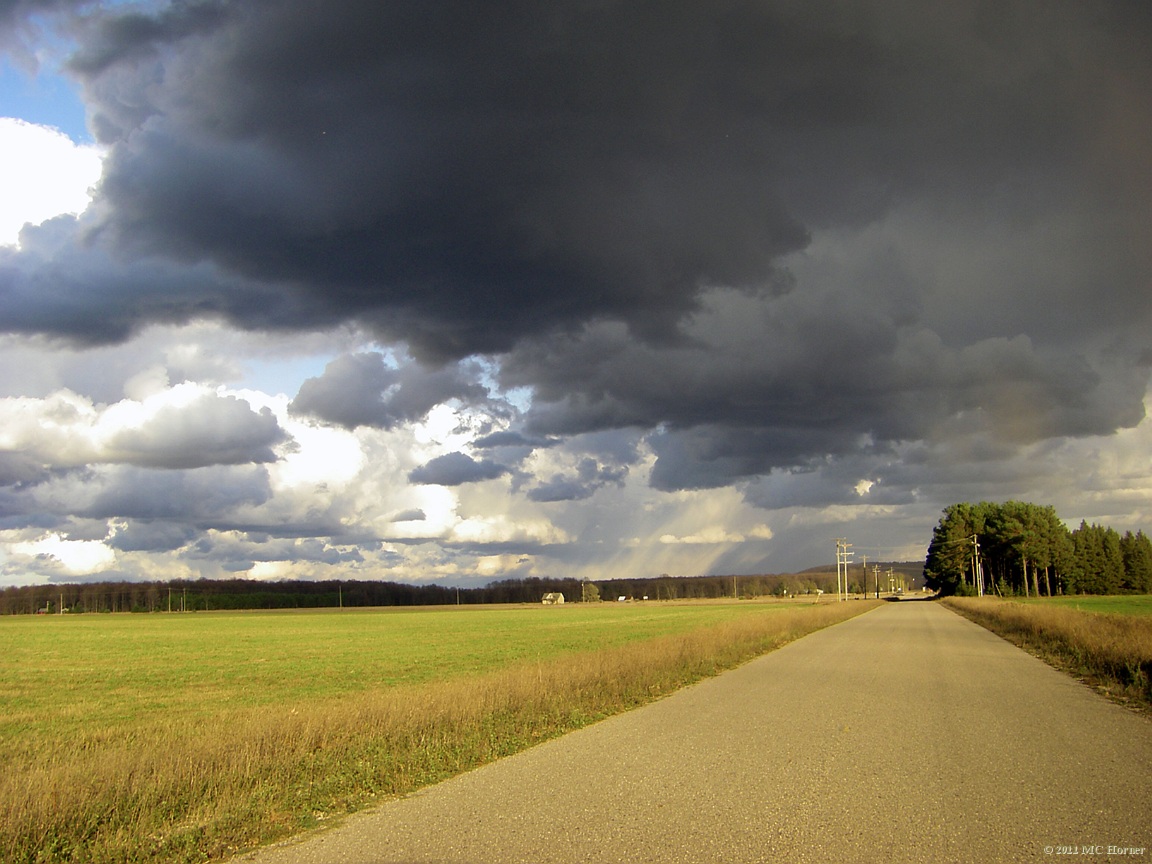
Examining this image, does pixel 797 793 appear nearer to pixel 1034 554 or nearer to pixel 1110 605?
pixel 1110 605

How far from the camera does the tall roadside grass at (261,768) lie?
7578mm

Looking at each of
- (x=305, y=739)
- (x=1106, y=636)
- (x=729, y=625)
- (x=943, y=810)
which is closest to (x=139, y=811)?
(x=305, y=739)

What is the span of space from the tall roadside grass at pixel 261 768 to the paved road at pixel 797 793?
75cm

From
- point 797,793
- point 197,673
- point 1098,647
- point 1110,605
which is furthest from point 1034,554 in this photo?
point 797,793

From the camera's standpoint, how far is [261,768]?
9.85 m

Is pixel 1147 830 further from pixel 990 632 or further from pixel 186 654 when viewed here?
pixel 186 654

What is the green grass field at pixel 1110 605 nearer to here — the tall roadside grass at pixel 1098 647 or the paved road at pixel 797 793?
the tall roadside grass at pixel 1098 647

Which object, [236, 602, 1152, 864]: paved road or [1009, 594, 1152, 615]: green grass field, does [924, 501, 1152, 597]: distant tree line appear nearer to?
[1009, 594, 1152, 615]: green grass field

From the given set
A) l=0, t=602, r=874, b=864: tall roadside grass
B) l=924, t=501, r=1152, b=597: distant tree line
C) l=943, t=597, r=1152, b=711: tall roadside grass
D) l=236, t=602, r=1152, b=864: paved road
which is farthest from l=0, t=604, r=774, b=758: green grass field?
l=924, t=501, r=1152, b=597: distant tree line

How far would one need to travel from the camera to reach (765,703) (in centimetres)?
1587

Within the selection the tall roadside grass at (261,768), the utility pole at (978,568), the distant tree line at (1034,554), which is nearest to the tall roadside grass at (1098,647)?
the tall roadside grass at (261,768)

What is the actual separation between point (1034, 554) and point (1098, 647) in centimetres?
11361

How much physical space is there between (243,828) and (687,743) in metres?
6.17

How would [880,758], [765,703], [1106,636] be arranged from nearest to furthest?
[880,758] < [765,703] < [1106,636]
